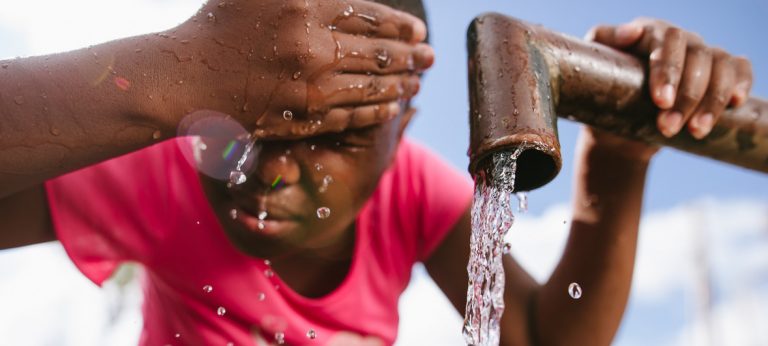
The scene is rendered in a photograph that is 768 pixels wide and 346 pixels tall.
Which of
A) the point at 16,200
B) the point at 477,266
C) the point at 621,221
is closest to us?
the point at 477,266

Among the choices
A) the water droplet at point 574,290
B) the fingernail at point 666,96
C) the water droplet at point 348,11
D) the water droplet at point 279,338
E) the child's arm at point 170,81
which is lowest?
the water droplet at point 279,338

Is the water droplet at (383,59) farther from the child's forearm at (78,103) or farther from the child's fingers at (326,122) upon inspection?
the child's forearm at (78,103)

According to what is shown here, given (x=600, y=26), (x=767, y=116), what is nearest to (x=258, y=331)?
(x=600, y=26)

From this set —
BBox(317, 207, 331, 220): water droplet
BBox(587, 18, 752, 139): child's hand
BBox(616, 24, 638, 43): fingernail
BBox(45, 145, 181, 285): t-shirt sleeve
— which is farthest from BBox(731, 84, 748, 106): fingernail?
BBox(45, 145, 181, 285): t-shirt sleeve

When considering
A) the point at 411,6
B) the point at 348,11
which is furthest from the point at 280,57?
the point at 411,6

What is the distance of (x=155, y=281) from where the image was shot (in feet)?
6.51

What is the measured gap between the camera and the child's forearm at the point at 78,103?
109 centimetres

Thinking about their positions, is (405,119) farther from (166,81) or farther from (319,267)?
(166,81)

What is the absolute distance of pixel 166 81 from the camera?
111cm

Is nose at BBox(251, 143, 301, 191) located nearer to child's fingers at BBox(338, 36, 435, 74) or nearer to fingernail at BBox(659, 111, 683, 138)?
child's fingers at BBox(338, 36, 435, 74)

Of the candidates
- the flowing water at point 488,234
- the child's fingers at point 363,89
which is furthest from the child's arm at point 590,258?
the child's fingers at point 363,89

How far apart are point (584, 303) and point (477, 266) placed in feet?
2.58

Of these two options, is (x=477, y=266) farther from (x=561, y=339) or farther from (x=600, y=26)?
(x=561, y=339)

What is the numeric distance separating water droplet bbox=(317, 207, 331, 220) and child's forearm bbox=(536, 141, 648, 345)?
776 millimetres
